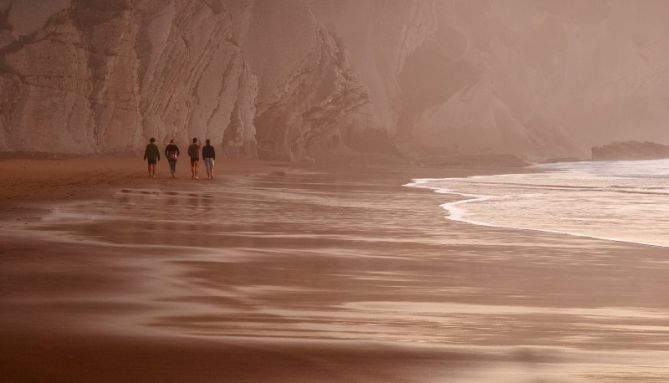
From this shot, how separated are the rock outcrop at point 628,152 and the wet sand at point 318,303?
88.2 meters

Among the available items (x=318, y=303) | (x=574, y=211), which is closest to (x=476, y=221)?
(x=574, y=211)

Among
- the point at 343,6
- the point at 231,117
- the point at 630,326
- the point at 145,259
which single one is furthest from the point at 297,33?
the point at 630,326

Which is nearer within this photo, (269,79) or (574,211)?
(574,211)

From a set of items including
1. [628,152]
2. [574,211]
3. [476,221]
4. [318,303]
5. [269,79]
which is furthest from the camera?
[628,152]

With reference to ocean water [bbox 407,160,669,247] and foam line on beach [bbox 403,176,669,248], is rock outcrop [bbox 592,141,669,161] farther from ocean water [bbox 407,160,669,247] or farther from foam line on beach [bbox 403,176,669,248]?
foam line on beach [bbox 403,176,669,248]

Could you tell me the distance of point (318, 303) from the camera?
920cm

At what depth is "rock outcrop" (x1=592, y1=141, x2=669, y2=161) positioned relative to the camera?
103125mm

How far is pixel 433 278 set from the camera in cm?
1112

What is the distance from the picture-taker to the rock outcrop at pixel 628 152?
338 feet

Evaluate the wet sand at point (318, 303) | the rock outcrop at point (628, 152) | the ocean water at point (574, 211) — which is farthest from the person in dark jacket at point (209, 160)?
the rock outcrop at point (628, 152)

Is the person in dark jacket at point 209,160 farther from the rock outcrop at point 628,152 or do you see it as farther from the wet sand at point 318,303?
the rock outcrop at point 628,152

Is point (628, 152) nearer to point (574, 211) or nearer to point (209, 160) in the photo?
point (209, 160)

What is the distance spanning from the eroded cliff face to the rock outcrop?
582cm

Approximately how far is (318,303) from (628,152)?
9935 centimetres
